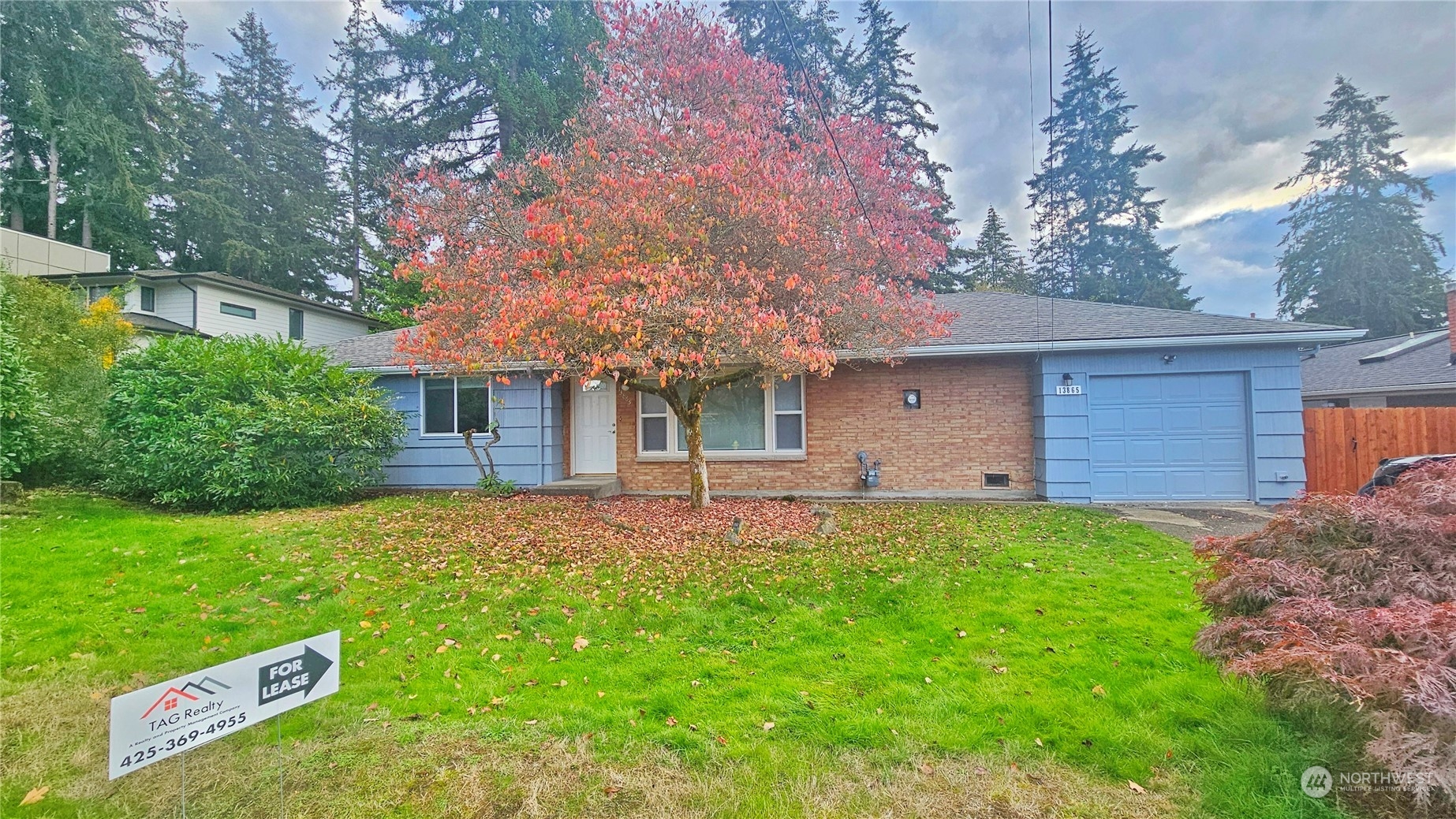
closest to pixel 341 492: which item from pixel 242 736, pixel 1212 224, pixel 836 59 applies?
pixel 242 736

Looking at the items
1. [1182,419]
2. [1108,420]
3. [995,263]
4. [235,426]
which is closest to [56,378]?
[235,426]

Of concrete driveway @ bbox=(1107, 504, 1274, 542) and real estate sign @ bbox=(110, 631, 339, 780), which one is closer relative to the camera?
real estate sign @ bbox=(110, 631, 339, 780)

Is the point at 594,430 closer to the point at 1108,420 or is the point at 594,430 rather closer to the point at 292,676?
the point at 1108,420

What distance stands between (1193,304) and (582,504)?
2977 cm

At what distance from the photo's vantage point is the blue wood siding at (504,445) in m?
10.1

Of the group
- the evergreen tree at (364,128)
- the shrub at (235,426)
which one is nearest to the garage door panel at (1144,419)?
the shrub at (235,426)

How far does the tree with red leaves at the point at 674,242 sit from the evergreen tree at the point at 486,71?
31.5ft

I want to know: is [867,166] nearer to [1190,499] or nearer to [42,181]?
[1190,499]

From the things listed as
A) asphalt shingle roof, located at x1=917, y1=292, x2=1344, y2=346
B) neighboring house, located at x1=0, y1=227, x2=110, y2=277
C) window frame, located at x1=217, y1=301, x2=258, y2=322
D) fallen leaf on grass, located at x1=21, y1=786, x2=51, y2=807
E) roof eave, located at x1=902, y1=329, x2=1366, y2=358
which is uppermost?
neighboring house, located at x1=0, y1=227, x2=110, y2=277

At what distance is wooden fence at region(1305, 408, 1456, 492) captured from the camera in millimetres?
8242

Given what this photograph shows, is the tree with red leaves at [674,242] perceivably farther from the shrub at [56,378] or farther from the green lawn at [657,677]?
the shrub at [56,378]

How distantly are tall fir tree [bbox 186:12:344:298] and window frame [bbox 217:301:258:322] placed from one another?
6523mm

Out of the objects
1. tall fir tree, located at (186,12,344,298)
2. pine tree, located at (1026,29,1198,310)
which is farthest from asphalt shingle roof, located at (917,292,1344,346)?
tall fir tree, located at (186,12,344,298)

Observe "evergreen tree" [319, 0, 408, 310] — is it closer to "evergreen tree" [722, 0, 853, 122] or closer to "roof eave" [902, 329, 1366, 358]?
"evergreen tree" [722, 0, 853, 122]
